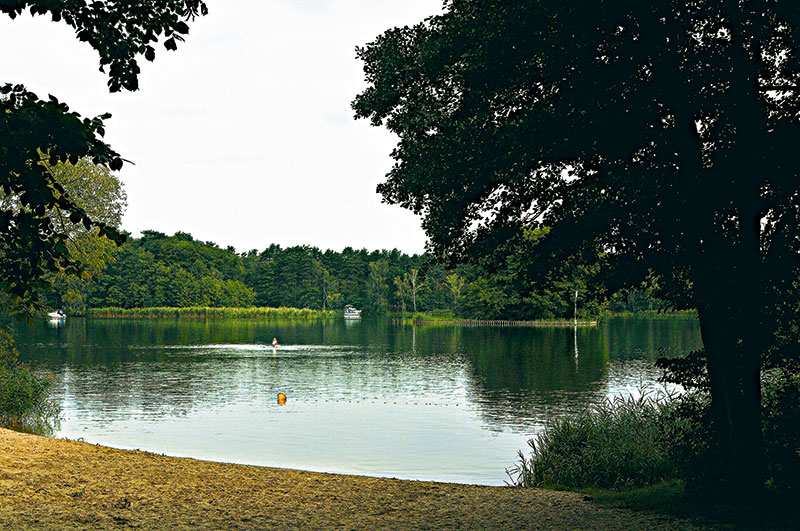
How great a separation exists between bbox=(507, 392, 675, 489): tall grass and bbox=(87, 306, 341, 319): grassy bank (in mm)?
126512

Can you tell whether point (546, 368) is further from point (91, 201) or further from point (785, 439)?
point (785, 439)

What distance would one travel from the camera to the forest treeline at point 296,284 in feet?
375

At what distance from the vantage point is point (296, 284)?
178m

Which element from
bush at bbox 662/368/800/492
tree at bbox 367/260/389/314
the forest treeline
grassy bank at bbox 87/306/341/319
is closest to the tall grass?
bush at bbox 662/368/800/492

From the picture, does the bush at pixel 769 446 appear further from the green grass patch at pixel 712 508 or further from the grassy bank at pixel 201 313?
the grassy bank at pixel 201 313

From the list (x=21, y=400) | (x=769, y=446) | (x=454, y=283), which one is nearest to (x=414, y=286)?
(x=454, y=283)

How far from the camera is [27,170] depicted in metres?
7.08

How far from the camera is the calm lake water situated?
22484 millimetres

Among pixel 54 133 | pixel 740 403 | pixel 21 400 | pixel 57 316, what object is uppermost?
pixel 54 133

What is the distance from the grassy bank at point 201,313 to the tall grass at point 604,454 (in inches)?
4981

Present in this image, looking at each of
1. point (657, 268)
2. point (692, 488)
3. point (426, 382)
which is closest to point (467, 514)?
point (692, 488)

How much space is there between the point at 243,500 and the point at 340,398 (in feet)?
74.0

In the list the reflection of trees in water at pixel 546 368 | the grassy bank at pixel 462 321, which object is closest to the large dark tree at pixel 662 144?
the reflection of trees in water at pixel 546 368

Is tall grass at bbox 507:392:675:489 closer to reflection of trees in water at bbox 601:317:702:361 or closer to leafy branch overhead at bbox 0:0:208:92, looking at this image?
leafy branch overhead at bbox 0:0:208:92
